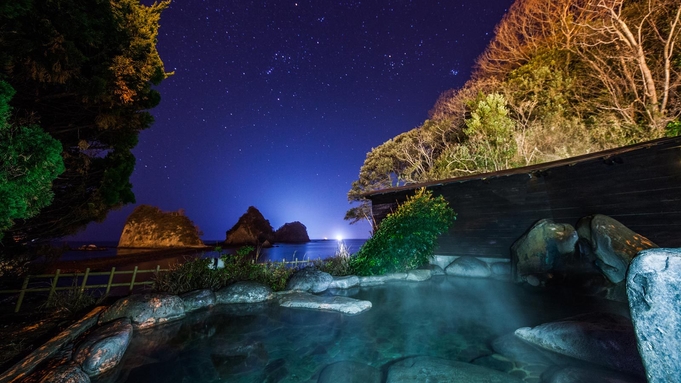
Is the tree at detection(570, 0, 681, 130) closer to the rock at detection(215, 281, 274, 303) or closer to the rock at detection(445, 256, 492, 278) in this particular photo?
the rock at detection(445, 256, 492, 278)

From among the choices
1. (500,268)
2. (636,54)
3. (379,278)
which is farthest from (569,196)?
(636,54)

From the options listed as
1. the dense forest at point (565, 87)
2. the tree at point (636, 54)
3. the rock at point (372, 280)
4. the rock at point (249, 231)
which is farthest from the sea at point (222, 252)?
the tree at point (636, 54)

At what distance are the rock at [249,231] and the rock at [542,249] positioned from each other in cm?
5399

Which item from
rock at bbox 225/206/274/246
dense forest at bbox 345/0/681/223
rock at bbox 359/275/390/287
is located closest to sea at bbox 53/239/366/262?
rock at bbox 359/275/390/287

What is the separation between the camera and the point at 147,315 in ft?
18.1

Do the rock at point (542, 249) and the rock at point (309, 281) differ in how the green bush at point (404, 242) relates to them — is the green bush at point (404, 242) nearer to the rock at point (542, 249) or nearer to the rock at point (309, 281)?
the rock at point (309, 281)

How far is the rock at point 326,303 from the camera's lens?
6410 millimetres

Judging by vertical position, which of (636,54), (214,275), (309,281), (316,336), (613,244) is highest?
(636,54)

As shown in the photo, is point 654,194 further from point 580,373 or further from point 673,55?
point 673,55

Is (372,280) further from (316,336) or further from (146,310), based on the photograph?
(146,310)

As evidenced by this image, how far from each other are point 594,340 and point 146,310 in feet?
28.5

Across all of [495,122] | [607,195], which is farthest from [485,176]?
[495,122]

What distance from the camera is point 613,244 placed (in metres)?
6.61

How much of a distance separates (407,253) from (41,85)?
39.5ft
